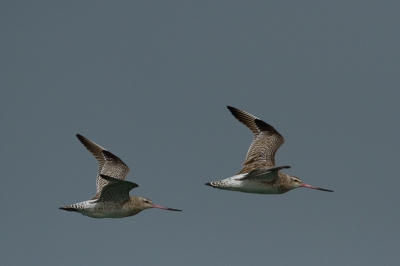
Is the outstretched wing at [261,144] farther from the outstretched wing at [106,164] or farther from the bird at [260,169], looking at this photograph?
the outstretched wing at [106,164]

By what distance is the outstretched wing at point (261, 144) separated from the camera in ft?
82.6

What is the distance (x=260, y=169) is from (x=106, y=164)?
16.2ft

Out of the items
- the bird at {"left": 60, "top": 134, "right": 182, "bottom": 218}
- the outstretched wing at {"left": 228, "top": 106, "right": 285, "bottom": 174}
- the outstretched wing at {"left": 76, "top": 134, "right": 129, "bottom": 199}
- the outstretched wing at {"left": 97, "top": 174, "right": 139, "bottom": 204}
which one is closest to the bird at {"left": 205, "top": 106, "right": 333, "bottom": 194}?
the outstretched wing at {"left": 228, "top": 106, "right": 285, "bottom": 174}

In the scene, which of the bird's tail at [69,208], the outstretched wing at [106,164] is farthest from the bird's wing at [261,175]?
the bird's tail at [69,208]

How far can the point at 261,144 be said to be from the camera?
25.6 meters

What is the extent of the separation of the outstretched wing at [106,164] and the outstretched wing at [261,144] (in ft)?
11.6

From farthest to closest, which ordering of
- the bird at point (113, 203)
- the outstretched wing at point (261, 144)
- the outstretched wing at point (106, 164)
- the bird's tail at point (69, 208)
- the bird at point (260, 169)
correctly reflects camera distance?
the outstretched wing at point (106, 164), the outstretched wing at point (261, 144), the bird at point (260, 169), the bird's tail at point (69, 208), the bird at point (113, 203)

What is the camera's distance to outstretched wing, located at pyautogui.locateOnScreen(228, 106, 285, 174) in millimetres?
25188

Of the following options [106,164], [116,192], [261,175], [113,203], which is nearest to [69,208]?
[113,203]

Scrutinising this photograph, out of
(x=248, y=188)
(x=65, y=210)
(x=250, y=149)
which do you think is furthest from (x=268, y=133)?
(x=65, y=210)

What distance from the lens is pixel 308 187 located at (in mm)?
25531

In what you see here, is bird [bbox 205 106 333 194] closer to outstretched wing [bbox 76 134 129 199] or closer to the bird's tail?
outstretched wing [bbox 76 134 129 199]

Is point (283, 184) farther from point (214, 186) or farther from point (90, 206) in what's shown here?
point (90, 206)

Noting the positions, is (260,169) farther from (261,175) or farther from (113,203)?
(113,203)
